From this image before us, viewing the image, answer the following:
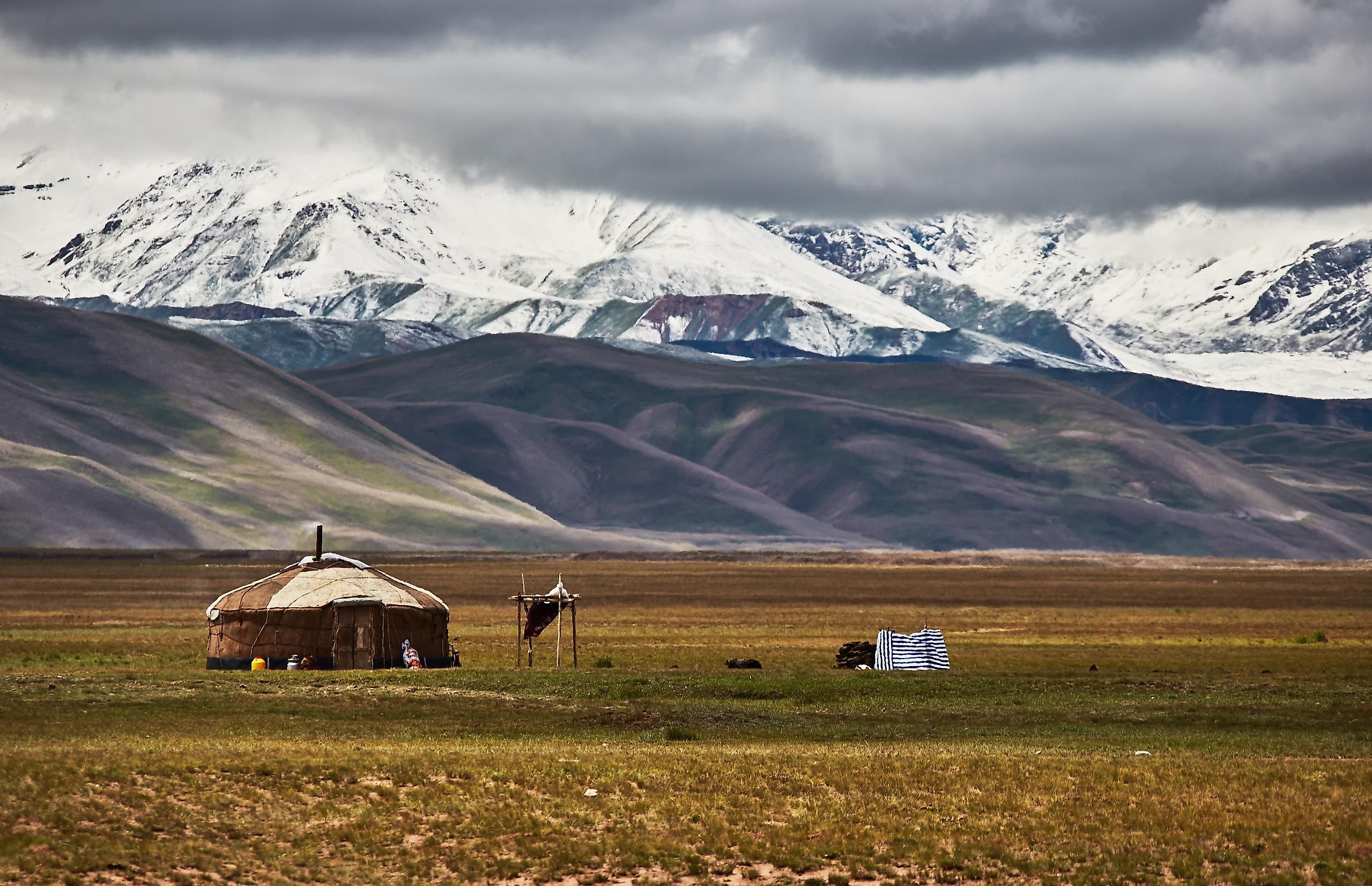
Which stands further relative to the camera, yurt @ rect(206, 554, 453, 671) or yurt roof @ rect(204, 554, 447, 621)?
yurt roof @ rect(204, 554, 447, 621)

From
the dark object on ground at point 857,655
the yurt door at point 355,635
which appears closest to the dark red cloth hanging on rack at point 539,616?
the yurt door at point 355,635

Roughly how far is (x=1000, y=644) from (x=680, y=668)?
23.8m

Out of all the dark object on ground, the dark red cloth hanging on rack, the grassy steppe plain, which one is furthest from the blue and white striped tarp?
the dark red cloth hanging on rack

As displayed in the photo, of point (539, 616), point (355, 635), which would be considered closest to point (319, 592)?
point (355, 635)

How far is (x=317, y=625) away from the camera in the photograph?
63.2 m

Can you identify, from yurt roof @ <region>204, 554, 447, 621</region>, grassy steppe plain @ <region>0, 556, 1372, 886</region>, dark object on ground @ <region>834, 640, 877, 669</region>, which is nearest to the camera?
grassy steppe plain @ <region>0, 556, 1372, 886</region>

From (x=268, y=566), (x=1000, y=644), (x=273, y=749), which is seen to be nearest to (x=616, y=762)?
(x=273, y=749)

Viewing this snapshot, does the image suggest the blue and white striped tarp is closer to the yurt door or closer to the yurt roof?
the yurt roof

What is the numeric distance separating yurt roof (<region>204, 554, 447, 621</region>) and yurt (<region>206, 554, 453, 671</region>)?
35 millimetres

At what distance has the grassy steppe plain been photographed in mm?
28641

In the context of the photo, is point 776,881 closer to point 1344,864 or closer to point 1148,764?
point 1344,864

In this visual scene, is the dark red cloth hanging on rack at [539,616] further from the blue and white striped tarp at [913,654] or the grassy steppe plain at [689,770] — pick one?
the blue and white striped tarp at [913,654]

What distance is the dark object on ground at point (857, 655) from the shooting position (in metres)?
63.8

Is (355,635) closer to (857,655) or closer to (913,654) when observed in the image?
(857,655)
